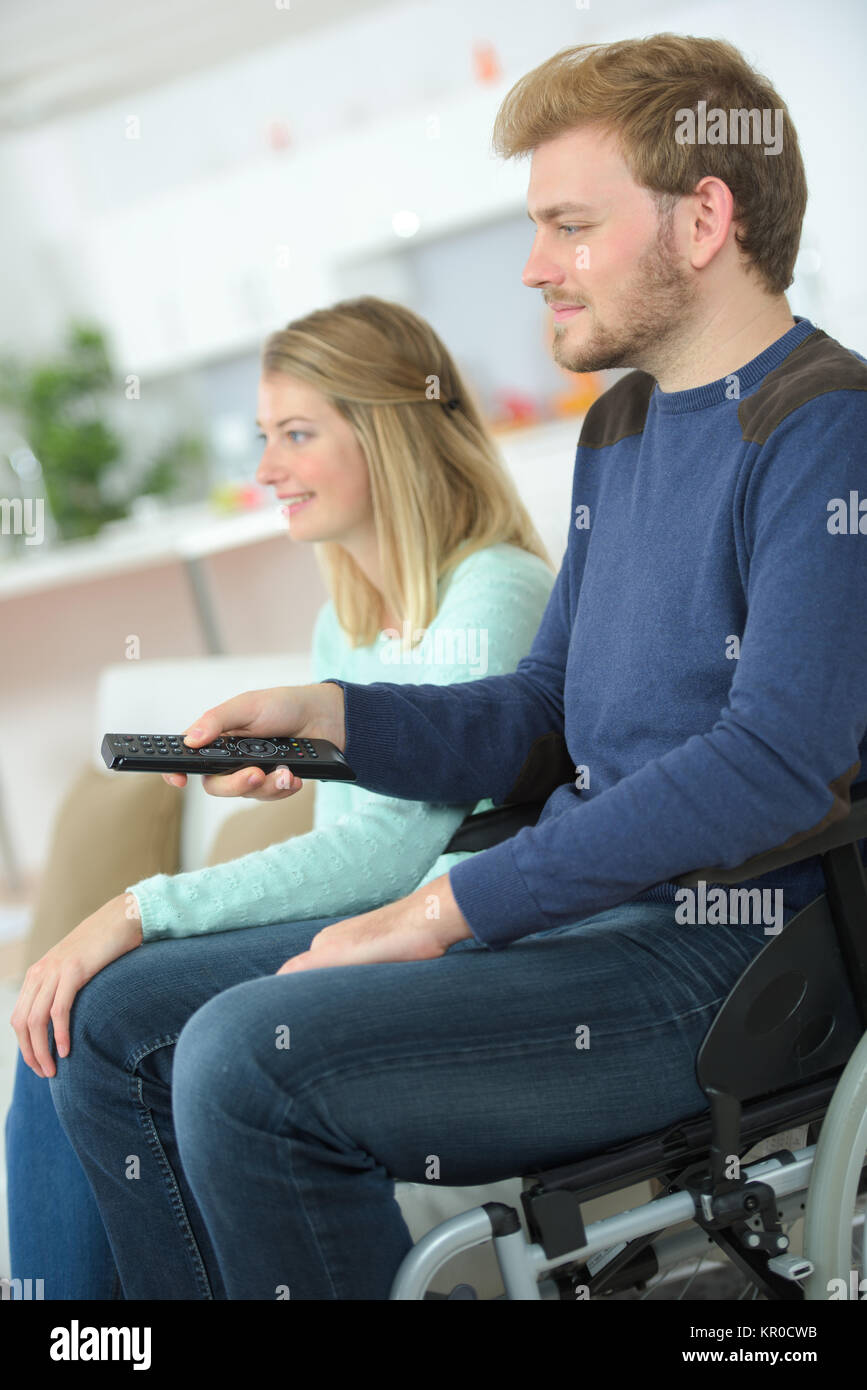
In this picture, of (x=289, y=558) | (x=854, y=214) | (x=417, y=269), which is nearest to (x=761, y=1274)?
(x=289, y=558)

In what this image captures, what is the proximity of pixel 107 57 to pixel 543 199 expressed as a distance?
4.60 metres

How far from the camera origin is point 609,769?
119 cm

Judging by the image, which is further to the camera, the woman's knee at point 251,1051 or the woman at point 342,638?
the woman at point 342,638

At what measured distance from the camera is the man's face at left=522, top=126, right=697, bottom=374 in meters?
1.10

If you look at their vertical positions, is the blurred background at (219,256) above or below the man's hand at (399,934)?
above

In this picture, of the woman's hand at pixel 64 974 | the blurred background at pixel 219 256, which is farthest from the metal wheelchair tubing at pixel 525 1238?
the blurred background at pixel 219 256

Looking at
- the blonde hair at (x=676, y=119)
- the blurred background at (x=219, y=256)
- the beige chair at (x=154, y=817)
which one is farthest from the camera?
the blurred background at (x=219, y=256)

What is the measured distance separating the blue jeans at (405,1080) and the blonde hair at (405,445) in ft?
2.04

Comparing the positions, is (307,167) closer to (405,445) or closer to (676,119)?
(405,445)

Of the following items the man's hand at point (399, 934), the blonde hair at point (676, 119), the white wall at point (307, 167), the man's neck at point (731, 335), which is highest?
the white wall at point (307, 167)

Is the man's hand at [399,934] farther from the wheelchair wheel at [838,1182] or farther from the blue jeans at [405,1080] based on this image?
the wheelchair wheel at [838,1182]

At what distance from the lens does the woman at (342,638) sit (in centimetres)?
120

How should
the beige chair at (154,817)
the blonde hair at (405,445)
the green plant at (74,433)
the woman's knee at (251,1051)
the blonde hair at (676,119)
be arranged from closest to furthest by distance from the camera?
the woman's knee at (251,1051), the blonde hair at (676,119), the blonde hair at (405,445), the beige chair at (154,817), the green plant at (74,433)

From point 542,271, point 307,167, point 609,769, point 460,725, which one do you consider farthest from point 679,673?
point 307,167
